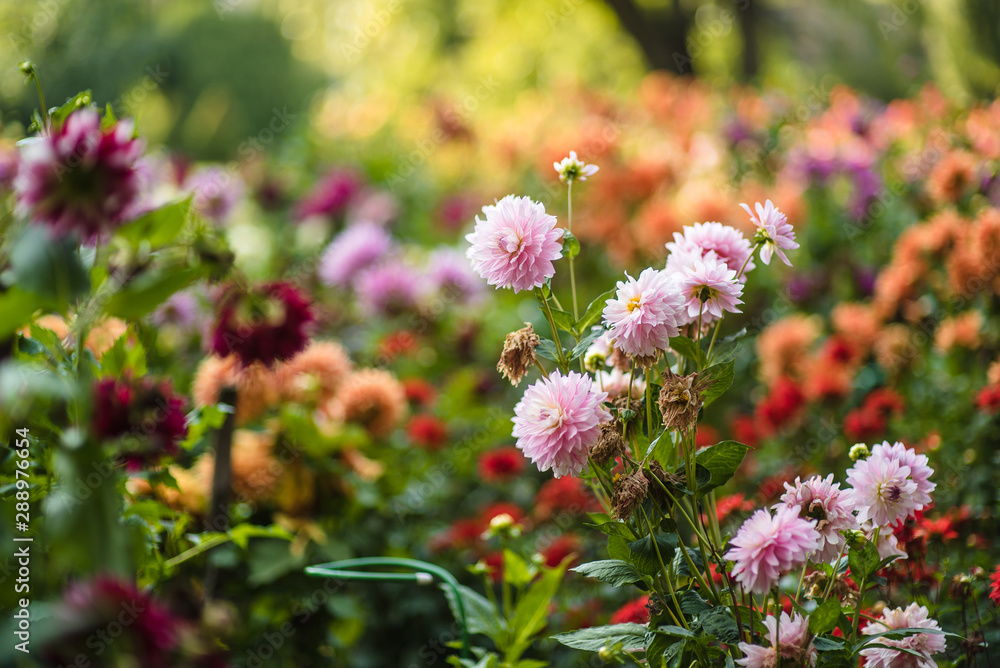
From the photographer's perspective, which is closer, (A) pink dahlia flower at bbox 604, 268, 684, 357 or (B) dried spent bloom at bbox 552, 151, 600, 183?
(A) pink dahlia flower at bbox 604, 268, 684, 357

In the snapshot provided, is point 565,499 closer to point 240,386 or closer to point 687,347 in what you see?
point 240,386

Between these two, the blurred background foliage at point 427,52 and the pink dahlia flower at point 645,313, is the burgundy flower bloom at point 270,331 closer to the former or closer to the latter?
the pink dahlia flower at point 645,313

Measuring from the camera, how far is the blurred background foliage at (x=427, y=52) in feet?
14.3

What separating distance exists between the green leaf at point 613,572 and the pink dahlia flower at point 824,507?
Result: 189 millimetres

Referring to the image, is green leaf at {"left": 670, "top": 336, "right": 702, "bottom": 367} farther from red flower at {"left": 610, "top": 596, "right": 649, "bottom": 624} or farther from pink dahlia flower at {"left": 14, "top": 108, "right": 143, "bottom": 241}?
pink dahlia flower at {"left": 14, "top": 108, "right": 143, "bottom": 241}

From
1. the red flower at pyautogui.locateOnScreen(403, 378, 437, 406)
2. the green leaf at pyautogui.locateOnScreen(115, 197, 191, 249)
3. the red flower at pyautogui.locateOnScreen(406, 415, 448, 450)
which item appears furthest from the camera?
the red flower at pyautogui.locateOnScreen(403, 378, 437, 406)

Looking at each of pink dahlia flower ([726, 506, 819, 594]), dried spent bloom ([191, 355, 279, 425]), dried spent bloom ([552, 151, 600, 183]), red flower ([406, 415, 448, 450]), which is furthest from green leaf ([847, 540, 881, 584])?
red flower ([406, 415, 448, 450])

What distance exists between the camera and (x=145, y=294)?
0.66 metres

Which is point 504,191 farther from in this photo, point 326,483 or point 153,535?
point 153,535

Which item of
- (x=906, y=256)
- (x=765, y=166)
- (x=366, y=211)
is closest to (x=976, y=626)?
(x=906, y=256)

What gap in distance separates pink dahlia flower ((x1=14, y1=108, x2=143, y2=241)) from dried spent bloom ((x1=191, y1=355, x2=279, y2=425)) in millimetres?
854

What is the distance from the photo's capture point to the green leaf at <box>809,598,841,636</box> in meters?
0.83

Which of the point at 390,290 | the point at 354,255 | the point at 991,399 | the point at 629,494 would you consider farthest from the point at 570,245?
the point at 354,255

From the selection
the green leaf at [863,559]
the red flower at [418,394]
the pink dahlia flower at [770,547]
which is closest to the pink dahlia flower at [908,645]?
the green leaf at [863,559]
